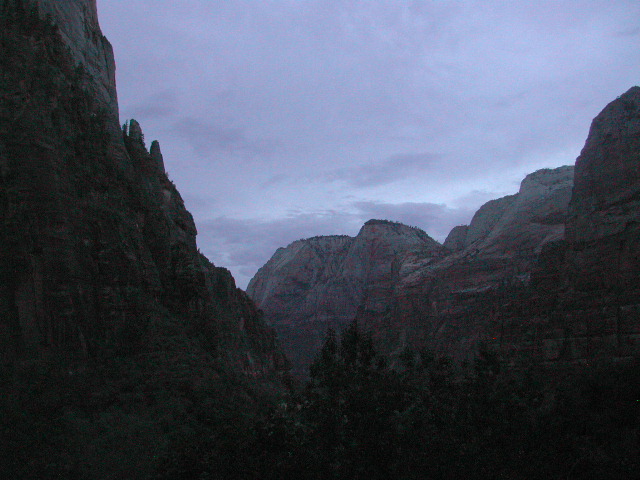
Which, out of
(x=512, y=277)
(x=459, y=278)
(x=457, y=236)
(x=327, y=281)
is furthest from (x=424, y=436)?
(x=457, y=236)

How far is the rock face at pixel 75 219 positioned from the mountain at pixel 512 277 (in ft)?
70.9

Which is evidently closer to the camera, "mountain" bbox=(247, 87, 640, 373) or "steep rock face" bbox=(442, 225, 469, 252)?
"mountain" bbox=(247, 87, 640, 373)

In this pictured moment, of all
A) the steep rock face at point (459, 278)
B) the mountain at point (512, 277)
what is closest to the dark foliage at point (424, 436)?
the mountain at point (512, 277)

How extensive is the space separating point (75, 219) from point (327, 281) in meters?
136

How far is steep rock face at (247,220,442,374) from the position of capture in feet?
464

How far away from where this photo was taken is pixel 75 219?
94.3ft

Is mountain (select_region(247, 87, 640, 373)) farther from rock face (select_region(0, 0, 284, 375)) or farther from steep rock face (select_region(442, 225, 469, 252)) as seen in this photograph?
rock face (select_region(0, 0, 284, 375))

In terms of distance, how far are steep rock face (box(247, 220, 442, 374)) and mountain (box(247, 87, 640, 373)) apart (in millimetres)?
355

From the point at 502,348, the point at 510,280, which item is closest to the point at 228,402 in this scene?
the point at 502,348

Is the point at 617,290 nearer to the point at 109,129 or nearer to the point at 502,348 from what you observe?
the point at 502,348

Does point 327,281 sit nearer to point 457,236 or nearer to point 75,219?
point 457,236

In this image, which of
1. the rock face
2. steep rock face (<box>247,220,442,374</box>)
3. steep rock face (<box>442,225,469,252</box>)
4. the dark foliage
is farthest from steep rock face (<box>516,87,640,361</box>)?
steep rock face (<box>442,225,469,252</box>)

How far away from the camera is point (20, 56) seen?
29.6m

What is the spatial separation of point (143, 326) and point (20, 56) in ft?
50.0
